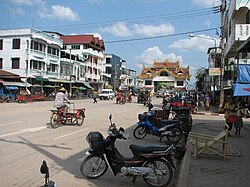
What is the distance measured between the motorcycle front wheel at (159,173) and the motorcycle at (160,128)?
4571mm

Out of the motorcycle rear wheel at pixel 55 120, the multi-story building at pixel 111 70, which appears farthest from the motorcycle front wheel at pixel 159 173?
the multi-story building at pixel 111 70

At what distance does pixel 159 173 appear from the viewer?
5.28 meters

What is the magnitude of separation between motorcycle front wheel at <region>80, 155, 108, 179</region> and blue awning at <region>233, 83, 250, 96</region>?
606cm

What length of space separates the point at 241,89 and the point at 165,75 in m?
79.0

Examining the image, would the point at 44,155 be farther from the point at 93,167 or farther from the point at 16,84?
the point at 16,84

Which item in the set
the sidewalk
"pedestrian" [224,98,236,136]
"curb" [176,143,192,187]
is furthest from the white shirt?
"pedestrian" [224,98,236,136]

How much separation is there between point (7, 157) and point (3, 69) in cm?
3825

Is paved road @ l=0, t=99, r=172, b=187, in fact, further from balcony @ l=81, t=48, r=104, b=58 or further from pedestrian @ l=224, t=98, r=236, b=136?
balcony @ l=81, t=48, r=104, b=58

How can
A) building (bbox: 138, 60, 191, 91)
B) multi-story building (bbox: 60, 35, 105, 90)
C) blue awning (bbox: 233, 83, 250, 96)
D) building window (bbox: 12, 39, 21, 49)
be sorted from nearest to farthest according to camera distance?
1. blue awning (bbox: 233, 83, 250, 96)
2. building window (bbox: 12, 39, 21, 49)
3. multi-story building (bbox: 60, 35, 105, 90)
4. building (bbox: 138, 60, 191, 91)

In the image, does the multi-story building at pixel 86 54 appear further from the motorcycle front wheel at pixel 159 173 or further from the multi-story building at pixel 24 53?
the motorcycle front wheel at pixel 159 173

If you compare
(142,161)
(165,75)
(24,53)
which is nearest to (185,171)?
(142,161)

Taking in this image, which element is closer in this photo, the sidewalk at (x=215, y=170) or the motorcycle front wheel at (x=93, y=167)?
the sidewalk at (x=215, y=170)

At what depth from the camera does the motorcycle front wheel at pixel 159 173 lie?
527 cm

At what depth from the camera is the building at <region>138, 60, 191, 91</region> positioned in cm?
8631
